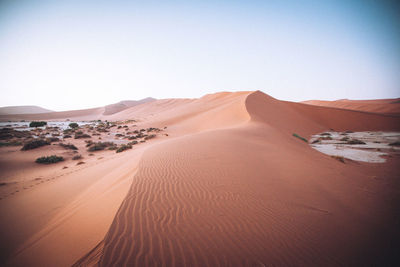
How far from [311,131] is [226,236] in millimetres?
21669

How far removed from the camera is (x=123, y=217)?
2.45m

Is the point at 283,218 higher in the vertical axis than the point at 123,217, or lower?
lower

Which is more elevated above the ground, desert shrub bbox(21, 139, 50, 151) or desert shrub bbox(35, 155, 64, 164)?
desert shrub bbox(21, 139, 50, 151)

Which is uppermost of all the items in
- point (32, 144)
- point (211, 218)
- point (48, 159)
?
point (32, 144)

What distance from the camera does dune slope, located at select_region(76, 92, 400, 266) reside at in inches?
78.7

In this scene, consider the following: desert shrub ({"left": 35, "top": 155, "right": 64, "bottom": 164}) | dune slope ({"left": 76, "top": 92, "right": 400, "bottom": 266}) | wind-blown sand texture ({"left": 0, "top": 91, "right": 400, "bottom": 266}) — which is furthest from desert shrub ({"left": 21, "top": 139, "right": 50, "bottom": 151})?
dune slope ({"left": 76, "top": 92, "right": 400, "bottom": 266})

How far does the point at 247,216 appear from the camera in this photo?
111 inches

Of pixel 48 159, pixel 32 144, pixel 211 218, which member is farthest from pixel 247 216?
A: pixel 32 144

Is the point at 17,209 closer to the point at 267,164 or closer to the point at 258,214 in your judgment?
the point at 258,214

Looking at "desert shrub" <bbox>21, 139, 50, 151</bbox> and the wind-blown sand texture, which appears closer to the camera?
the wind-blown sand texture

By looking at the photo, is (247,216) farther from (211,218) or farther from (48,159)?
(48,159)

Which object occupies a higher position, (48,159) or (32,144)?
(32,144)

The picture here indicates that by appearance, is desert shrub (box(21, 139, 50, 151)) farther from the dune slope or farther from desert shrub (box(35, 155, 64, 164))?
the dune slope

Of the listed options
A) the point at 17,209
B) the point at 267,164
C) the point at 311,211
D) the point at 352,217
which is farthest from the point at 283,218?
the point at 17,209
